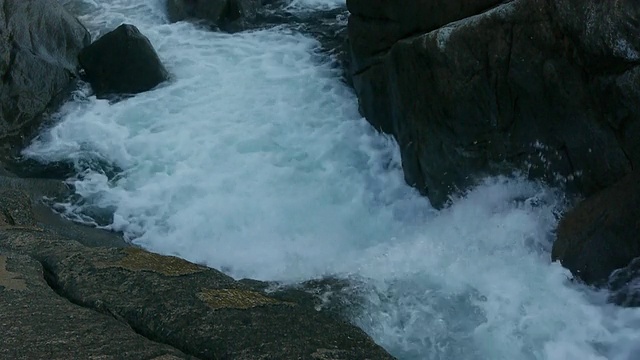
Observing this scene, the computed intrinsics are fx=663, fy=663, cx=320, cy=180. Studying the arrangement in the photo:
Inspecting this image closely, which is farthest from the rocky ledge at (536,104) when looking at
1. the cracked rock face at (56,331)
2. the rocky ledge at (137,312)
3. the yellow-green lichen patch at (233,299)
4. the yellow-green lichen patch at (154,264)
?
the cracked rock face at (56,331)

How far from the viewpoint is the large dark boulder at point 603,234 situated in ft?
17.9

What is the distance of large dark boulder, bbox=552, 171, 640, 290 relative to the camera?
17.9ft

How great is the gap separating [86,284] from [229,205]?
3.93m

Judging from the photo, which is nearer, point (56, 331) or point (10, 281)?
point (56, 331)

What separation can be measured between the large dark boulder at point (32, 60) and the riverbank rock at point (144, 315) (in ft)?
18.0

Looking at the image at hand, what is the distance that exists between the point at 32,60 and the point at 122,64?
4.46 feet

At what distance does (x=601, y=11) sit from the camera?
5621mm

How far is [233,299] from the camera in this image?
13.4 feet

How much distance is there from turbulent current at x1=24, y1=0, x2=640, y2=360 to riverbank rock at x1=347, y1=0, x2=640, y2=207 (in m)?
0.35

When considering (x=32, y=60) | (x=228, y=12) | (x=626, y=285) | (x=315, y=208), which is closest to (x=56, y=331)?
(x=626, y=285)

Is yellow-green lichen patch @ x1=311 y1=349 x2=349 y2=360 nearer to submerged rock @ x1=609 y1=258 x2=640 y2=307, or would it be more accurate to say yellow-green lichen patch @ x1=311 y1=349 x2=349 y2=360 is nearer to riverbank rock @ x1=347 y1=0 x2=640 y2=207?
submerged rock @ x1=609 y1=258 x2=640 y2=307

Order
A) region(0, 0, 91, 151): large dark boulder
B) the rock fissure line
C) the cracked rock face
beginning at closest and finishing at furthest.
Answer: the cracked rock face < the rock fissure line < region(0, 0, 91, 151): large dark boulder

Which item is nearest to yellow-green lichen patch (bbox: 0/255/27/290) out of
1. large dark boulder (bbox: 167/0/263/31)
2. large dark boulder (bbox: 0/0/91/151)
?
large dark boulder (bbox: 0/0/91/151)

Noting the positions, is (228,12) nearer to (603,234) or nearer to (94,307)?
(603,234)
